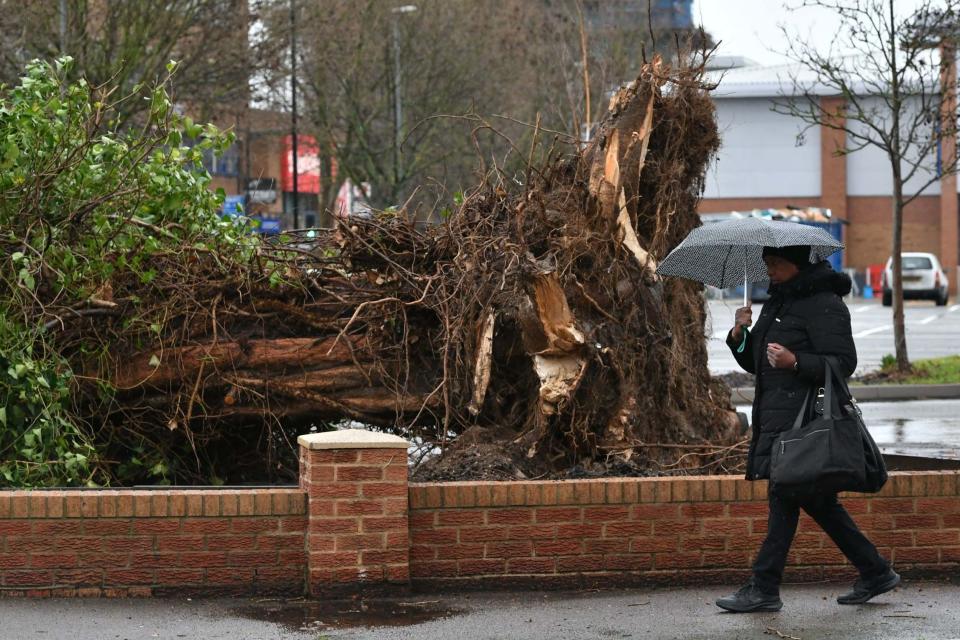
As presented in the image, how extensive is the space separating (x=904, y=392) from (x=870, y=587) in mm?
12261

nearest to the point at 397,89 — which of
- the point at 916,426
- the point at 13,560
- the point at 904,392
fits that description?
the point at 904,392

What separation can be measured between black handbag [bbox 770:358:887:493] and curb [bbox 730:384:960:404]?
11801 millimetres

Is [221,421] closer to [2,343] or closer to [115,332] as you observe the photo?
[115,332]

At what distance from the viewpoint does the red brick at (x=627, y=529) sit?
23.0 feet

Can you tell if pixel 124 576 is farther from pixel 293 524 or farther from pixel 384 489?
pixel 384 489

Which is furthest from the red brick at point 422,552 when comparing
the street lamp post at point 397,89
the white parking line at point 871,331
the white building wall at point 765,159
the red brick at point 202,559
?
the white building wall at point 765,159

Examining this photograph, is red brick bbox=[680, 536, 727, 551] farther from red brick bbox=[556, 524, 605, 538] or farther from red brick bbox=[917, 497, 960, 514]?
red brick bbox=[917, 497, 960, 514]

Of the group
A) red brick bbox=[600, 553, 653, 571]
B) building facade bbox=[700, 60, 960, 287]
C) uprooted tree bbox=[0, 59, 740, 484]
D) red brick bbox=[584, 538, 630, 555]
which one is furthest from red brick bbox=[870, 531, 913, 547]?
building facade bbox=[700, 60, 960, 287]

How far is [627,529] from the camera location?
702cm

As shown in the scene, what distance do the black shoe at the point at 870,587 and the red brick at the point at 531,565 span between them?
1332 millimetres

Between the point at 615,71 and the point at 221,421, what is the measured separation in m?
26.0

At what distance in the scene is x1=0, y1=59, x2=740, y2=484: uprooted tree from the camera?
331 inches

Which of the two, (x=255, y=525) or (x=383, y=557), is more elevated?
(x=255, y=525)

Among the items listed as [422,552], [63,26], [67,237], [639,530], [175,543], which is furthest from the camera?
[63,26]
